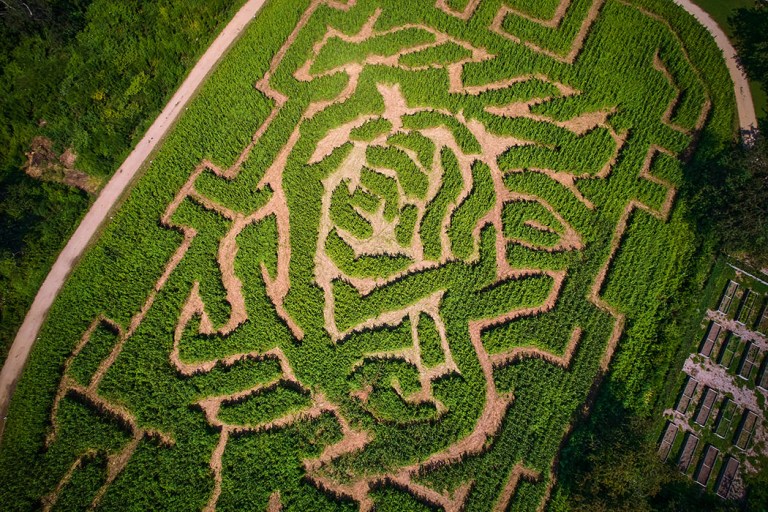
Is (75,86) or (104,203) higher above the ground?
(75,86)

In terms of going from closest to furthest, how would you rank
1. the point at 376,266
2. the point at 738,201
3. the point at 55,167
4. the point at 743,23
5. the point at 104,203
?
the point at 738,201
the point at 376,266
the point at 104,203
the point at 55,167
the point at 743,23

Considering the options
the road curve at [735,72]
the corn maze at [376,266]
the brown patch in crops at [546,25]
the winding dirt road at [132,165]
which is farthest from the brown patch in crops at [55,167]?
the road curve at [735,72]

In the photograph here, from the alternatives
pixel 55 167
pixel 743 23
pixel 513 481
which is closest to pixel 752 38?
pixel 743 23

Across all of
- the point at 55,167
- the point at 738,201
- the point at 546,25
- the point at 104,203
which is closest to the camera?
the point at 738,201

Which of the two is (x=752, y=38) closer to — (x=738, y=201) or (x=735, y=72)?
(x=735, y=72)

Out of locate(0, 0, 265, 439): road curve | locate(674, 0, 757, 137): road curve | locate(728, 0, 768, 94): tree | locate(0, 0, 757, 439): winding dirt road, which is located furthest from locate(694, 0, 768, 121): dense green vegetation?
locate(0, 0, 265, 439): road curve

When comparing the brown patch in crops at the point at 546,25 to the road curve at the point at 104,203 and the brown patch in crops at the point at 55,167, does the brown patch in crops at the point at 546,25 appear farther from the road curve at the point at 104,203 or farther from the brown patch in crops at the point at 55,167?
the brown patch in crops at the point at 55,167

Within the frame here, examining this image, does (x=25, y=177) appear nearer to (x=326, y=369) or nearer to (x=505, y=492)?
(x=326, y=369)
